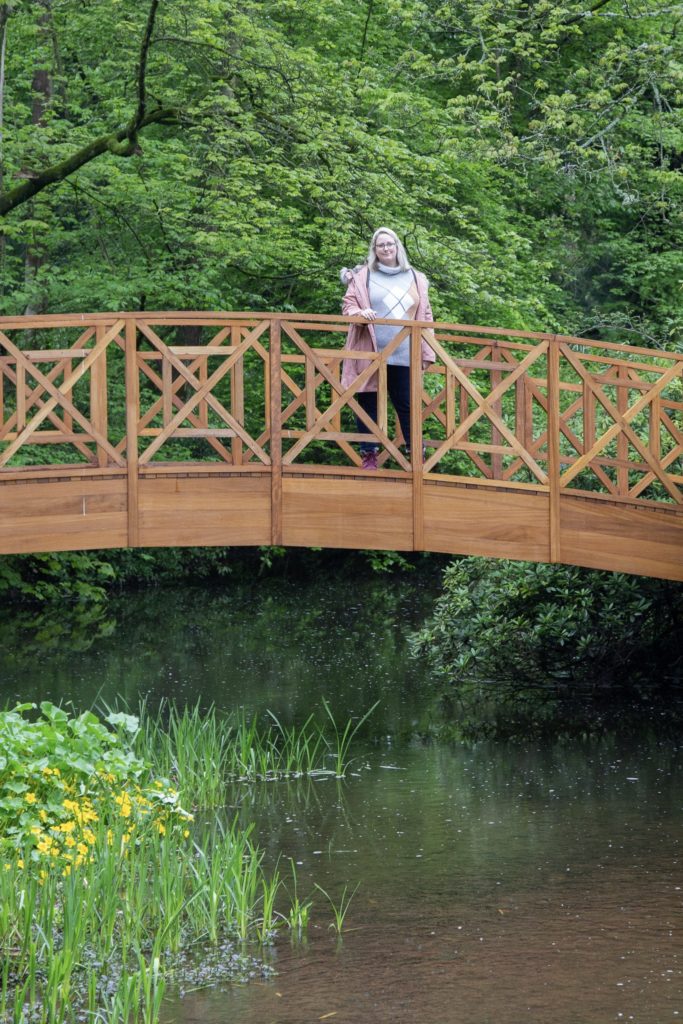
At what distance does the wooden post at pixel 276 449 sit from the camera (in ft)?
34.6

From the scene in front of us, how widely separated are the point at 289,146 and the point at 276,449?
A: 6865mm

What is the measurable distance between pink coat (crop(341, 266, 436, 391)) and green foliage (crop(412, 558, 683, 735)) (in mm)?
3134

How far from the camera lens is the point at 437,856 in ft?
29.7

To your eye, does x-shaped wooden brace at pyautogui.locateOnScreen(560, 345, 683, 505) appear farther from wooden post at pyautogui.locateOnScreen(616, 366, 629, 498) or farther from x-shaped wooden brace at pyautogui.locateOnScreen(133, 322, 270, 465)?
x-shaped wooden brace at pyautogui.locateOnScreen(133, 322, 270, 465)

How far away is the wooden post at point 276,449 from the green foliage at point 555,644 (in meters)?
2.72

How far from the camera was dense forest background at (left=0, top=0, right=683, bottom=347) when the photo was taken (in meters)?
16.4

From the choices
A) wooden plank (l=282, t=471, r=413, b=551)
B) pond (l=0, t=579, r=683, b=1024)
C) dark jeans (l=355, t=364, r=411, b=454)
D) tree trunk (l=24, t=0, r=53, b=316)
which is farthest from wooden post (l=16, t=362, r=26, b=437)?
tree trunk (l=24, t=0, r=53, b=316)

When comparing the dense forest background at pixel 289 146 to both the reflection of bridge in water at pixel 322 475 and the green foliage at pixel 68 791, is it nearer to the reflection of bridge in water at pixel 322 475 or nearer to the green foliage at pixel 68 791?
the reflection of bridge in water at pixel 322 475

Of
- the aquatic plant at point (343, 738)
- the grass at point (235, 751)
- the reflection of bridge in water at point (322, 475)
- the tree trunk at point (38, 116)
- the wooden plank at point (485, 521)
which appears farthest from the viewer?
the tree trunk at point (38, 116)

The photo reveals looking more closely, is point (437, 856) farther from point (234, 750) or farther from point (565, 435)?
point (565, 435)

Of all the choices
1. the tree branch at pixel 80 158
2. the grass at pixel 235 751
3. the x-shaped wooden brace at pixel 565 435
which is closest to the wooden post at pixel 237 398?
the grass at pixel 235 751

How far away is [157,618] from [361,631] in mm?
2500

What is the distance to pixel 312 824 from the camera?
9742mm

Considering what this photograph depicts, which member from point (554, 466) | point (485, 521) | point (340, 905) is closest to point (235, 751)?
point (485, 521)
